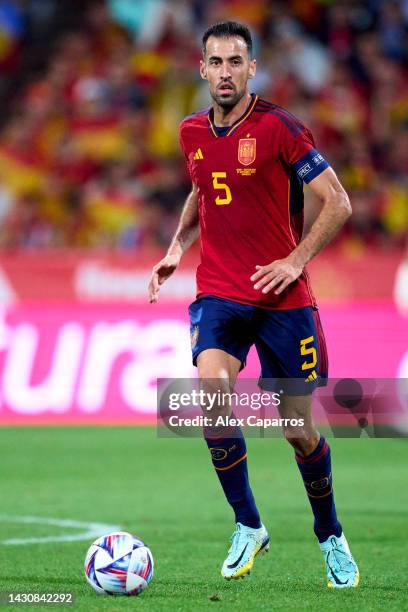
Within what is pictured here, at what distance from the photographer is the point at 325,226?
5.53 m

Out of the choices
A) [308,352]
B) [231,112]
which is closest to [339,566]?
[308,352]

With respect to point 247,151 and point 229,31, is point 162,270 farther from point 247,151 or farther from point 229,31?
point 229,31

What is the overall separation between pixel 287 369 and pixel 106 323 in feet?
23.7

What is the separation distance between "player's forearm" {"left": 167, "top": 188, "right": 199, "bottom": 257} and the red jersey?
1.11ft

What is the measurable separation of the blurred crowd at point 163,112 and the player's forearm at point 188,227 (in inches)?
349

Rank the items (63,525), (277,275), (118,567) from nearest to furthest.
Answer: (118,567)
(277,275)
(63,525)

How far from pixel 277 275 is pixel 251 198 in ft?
1.40

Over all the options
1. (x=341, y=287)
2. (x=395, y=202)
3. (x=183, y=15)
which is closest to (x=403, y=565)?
(x=341, y=287)

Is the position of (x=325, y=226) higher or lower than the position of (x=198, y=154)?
lower

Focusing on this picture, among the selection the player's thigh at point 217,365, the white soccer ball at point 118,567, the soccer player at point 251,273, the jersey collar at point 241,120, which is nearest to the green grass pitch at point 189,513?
the white soccer ball at point 118,567

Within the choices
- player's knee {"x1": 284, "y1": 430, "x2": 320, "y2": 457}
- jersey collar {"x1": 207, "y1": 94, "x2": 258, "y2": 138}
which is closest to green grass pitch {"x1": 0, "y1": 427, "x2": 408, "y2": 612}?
player's knee {"x1": 284, "y1": 430, "x2": 320, "y2": 457}

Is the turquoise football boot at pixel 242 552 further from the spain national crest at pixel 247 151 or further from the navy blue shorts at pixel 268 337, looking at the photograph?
the spain national crest at pixel 247 151

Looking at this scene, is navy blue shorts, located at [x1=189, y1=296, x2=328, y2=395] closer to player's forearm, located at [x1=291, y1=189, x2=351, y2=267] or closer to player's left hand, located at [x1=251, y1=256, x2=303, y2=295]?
player's left hand, located at [x1=251, y1=256, x2=303, y2=295]

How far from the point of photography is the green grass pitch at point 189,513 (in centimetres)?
544
